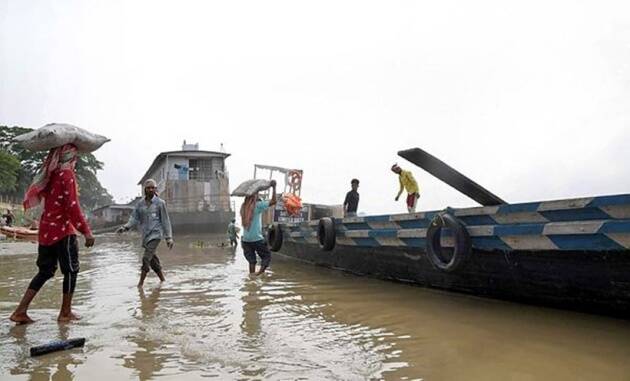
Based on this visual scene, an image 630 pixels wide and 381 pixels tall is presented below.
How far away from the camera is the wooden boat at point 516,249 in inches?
154

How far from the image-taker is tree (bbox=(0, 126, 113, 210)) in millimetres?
51853

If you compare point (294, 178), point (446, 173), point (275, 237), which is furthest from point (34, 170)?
point (446, 173)

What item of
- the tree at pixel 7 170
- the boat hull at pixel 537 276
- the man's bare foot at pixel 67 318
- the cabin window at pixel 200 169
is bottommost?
the man's bare foot at pixel 67 318

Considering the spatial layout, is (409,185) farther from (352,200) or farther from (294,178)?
(294,178)

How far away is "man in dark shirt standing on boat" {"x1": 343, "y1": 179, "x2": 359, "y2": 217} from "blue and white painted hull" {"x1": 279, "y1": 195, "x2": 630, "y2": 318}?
3174 millimetres

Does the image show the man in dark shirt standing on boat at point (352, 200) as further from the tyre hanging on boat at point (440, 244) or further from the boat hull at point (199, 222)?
the boat hull at point (199, 222)

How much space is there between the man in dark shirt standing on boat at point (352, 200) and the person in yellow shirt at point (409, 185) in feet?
2.74

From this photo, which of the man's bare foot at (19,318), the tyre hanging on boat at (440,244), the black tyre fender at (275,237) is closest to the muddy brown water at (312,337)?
the man's bare foot at (19,318)

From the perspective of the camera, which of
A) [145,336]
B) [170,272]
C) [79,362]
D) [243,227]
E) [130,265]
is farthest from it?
[130,265]

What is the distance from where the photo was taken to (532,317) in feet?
14.4

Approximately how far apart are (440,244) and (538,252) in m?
1.23

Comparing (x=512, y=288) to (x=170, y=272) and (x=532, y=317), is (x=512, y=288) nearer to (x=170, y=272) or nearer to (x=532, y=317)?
(x=532, y=317)

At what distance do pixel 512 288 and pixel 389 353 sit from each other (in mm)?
2200

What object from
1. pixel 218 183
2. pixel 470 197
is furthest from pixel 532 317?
pixel 218 183
